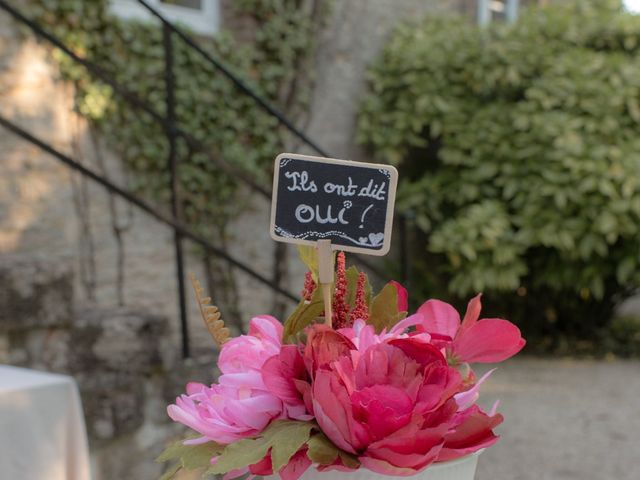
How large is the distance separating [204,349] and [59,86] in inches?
56.9

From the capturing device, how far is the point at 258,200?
4383 millimetres

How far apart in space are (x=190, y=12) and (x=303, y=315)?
145 inches

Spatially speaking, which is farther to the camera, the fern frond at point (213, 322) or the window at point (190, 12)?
the window at point (190, 12)

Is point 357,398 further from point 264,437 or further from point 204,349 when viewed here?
point 204,349

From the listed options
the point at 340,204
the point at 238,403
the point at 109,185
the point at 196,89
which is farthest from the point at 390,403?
the point at 196,89

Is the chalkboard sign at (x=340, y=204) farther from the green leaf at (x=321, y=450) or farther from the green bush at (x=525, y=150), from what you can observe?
the green bush at (x=525, y=150)

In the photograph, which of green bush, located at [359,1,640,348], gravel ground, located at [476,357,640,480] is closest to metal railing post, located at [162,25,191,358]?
gravel ground, located at [476,357,640,480]

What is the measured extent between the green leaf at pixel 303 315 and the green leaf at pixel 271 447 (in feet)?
0.39

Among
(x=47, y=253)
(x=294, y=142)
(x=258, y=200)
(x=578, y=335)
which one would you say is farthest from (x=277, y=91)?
(x=578, y=335)

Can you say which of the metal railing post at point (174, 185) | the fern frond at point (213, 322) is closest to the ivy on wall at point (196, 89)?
the metal railing post at point (174, 185)

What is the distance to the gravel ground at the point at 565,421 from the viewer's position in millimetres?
2984

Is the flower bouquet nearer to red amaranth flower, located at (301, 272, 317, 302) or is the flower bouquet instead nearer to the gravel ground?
red amaranth flower, located at (301, 272, 317, 302)

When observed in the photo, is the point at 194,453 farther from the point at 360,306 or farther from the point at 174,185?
the point at 174,185

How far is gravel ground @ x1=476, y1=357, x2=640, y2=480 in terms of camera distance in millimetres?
2984
